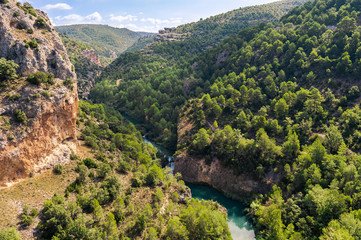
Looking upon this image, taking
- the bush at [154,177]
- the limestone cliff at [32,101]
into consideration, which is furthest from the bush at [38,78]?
the bush at [154,177]

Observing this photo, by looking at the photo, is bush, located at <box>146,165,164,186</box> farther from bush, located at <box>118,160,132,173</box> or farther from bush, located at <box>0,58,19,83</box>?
bush, located at <box>0,58,19,83</box>

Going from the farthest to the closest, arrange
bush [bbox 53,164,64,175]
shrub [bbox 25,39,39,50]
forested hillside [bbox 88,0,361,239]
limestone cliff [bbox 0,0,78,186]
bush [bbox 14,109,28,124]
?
forested hillside [bbox 88,0,361,239]
shrub [bbox 25,39,39,50]
bush [bbox 53,164,64,175]
bush [bbox 14,109,28,124]
limestone cliff [bbox 0,0,78,186]

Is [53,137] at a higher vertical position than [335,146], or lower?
higher

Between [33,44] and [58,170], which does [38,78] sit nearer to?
[33,44]

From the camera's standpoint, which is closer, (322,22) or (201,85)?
(322,22)

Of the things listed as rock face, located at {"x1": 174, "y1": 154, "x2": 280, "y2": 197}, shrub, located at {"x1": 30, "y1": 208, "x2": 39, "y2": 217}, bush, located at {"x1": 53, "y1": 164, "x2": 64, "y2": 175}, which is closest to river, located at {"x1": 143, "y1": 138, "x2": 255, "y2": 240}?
rock face, located at {"x1": 174, "y1": 154, "x2": 280, "y2": 197}

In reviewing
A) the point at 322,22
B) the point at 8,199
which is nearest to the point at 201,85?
the point at 322,22

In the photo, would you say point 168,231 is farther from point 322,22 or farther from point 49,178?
point 322,22
